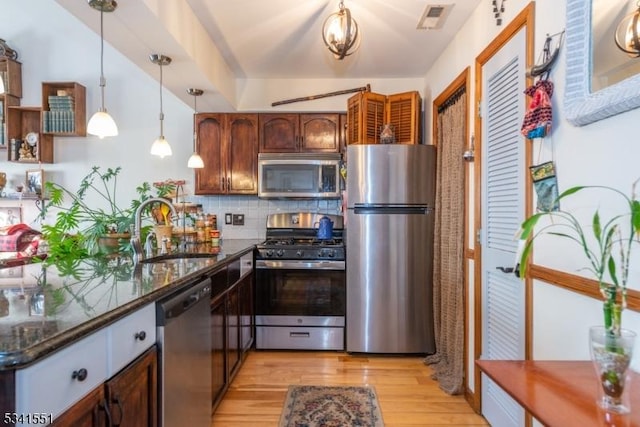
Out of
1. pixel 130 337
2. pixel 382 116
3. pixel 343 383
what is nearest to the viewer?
pixel 130 337

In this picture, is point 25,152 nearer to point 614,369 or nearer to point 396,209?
point 396,209

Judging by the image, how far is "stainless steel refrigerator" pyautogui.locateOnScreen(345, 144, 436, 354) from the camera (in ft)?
10.2

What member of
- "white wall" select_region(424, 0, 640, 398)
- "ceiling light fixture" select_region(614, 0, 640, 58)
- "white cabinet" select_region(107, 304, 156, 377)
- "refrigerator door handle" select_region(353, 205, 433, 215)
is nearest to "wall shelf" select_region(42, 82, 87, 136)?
"refrigerator door handle" select_region(353, 205, 433, 215)

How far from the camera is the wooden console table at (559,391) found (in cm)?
80

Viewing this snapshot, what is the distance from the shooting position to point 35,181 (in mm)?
3879

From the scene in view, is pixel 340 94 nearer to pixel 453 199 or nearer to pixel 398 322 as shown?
pixel 453 199

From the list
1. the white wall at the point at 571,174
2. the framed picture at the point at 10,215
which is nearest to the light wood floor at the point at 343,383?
the white wall at the point at 571,174

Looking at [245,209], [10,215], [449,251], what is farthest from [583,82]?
[10,215]

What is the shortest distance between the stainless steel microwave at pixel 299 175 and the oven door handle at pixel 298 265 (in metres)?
0.66

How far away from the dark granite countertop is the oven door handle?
1085 mm

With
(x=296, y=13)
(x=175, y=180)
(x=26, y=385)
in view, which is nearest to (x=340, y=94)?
(x=296, y=13)

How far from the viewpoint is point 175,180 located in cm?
390

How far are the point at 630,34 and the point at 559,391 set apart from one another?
1.02 m

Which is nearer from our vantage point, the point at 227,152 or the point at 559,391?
the point at 559,391
